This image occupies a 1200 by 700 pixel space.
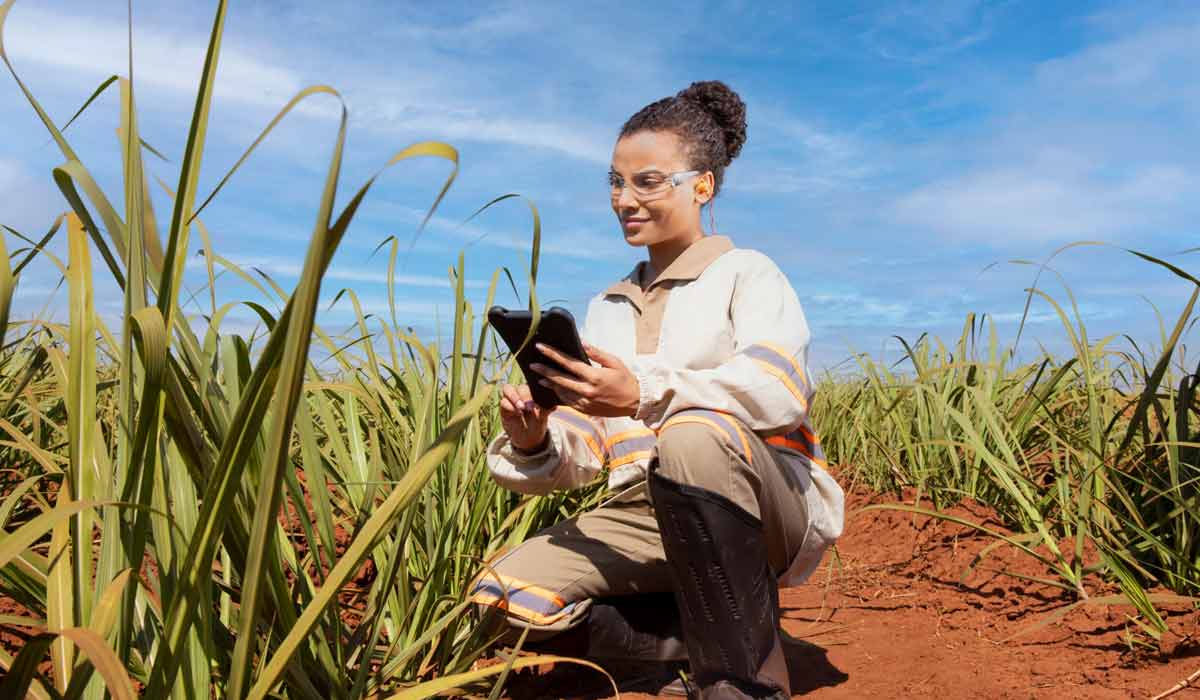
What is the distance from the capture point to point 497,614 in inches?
65.2

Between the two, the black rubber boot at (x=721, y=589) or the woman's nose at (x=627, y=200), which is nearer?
the black rubber boot at (x=721, y=589)

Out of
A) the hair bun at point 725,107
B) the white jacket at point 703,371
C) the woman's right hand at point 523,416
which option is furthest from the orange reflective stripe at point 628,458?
the hair bun at point 725,107

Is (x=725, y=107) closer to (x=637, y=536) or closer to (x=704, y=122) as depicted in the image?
(x=704, y=122)

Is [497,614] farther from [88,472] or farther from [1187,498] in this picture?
[1187,498]

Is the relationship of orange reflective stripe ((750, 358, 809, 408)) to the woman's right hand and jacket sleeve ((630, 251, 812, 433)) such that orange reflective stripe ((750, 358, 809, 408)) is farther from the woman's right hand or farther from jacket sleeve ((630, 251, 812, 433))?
the woman's right hand

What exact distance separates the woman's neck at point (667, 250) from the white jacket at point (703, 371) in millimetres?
40

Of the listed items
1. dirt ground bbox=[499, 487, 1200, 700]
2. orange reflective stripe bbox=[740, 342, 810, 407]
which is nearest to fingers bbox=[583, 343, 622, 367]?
orange reflective stripe bbox=[740, 342, 810, 407]

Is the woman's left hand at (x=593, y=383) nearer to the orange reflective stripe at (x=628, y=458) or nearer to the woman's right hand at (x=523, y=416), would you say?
the woman's right hand at (x=523, y=416)

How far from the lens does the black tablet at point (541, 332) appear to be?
1.43 meters

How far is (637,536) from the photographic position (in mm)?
1868

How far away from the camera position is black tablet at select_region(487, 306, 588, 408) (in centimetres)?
143

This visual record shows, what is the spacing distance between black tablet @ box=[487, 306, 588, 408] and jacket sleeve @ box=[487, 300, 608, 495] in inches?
10.0

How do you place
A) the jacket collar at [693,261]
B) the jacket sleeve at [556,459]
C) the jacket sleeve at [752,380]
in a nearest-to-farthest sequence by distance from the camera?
the jacket sleeve at [752,380] < the jacket sleeve at [556,459] < the jacket collar at [693,261]

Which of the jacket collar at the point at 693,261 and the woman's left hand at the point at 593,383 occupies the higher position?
the jacket collar at the point at 693,261
